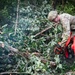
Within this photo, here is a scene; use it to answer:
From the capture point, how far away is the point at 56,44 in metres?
6.60

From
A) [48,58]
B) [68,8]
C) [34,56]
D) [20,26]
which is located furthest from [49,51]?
[68,8]

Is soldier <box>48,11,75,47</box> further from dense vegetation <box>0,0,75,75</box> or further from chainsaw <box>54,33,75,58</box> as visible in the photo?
dense vegetation <box>0,0,75,75</box>

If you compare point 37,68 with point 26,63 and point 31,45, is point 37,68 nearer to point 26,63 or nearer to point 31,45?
point 26,63

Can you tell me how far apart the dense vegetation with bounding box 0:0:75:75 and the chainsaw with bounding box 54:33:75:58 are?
0.17 m

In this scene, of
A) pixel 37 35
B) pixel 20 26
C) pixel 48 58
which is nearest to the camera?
pixel 48 58

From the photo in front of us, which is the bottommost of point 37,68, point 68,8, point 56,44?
point 37,68

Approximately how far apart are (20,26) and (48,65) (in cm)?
239

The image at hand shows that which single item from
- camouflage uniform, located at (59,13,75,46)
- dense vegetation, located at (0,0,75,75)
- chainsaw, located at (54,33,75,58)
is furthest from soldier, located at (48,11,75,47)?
dense vegetation, located at (0,0,75,75)

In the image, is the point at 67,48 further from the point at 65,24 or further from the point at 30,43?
the point at 30,43

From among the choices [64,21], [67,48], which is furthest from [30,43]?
[64,21]

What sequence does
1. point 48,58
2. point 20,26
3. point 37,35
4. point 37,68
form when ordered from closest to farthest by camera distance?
point 37,68 < point 48,58 < point 37,35 < point 20,26

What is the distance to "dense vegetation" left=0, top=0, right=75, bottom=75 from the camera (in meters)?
6.20

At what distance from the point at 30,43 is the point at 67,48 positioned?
100cm

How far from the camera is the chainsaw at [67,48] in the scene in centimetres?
647
